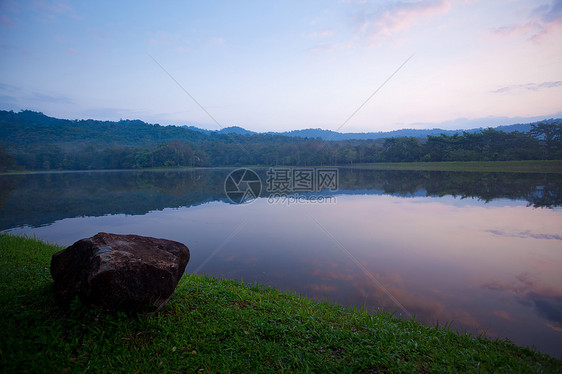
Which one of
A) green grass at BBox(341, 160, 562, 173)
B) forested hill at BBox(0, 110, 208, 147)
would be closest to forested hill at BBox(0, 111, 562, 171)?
forested hill at BBox(0, 110, 208, 147)

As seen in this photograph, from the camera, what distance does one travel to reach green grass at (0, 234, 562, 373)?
289 centimetres

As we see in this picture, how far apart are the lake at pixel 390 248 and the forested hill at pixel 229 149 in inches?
1865

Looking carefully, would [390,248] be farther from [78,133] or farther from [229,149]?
[78,133]

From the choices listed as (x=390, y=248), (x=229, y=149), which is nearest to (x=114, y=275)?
(x=390, y=248)

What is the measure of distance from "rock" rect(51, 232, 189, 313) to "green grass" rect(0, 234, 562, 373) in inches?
6.4

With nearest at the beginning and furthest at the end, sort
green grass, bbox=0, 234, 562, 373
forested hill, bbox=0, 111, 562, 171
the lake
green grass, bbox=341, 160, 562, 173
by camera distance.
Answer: green grass, bbox=0, 234, 562, 373 < the lake < green grass, bbox=341, 160, 562, 173 < forested hill, bbox=0, 111, 562, 171

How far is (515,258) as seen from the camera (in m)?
7.52

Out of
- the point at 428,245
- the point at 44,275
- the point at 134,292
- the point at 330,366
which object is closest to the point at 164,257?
the point at 134,292

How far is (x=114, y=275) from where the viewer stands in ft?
10.7

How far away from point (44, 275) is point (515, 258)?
10852mm

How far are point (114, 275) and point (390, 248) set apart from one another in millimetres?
7693

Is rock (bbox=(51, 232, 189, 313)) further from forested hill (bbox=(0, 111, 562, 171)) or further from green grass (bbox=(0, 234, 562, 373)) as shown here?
forested hill (bbox=(0, 111, 562, 171))

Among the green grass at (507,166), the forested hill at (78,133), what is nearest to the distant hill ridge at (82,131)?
the forested hill at (78,133)

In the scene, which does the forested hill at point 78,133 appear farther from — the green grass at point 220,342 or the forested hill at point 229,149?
the green grass at point 220,342
